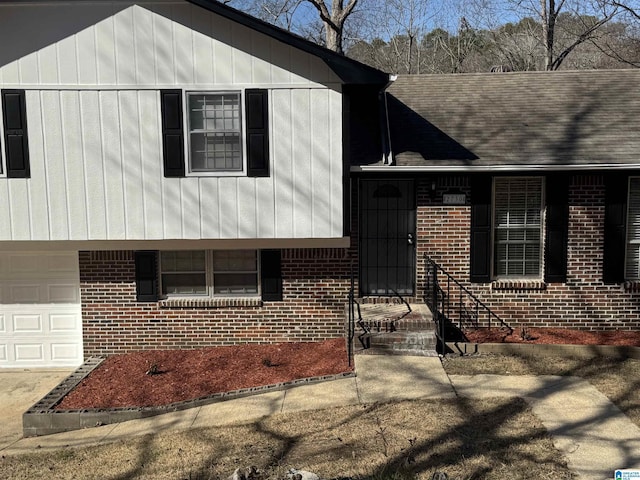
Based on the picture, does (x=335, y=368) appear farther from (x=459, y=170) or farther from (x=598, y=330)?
(x=598, y=330)

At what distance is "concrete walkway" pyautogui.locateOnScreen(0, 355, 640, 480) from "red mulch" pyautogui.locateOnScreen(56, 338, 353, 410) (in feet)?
1.89

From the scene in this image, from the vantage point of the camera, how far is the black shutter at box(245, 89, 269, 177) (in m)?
8.02

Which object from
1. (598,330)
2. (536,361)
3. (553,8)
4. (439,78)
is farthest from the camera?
(553,8)

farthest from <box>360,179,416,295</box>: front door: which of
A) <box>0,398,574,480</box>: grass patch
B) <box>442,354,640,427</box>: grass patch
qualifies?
<box>0,398,574,480</box>: grass patch

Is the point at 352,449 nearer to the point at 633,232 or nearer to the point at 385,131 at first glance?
the point at 385,131

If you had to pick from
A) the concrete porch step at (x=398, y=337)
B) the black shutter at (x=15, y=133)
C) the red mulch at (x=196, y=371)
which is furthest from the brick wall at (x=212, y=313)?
the black shutter at (x=15, y=133)

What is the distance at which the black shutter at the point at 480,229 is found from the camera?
9.11m

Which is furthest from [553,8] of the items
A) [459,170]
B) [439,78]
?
[459,170]

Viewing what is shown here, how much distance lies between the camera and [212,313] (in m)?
9.47

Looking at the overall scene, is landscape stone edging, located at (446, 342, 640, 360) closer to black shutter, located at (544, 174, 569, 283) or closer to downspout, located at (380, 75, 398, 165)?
black shutter, located at (544, 174, 569, 283)

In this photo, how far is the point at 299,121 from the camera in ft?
26.5

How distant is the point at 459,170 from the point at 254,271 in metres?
3.84

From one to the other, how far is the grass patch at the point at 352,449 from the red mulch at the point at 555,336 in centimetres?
242

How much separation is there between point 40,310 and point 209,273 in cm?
317
